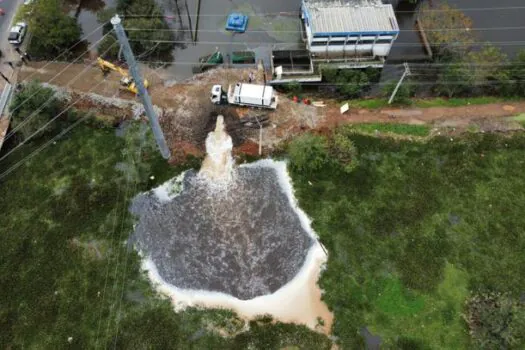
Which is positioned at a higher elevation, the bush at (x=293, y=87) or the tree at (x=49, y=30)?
the tree at (x=49, y=30)

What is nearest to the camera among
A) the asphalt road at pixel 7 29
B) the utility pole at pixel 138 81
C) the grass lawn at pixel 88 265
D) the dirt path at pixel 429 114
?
the utility pole at pixel 138 81

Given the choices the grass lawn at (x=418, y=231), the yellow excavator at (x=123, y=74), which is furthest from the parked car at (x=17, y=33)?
the grass lawn at (x=418, y=231)

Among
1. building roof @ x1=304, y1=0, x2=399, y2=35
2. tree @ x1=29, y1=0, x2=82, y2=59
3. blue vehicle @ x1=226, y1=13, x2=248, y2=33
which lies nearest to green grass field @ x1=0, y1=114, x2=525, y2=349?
building roof @ x1=304, y1=0, x2=399, y2=35

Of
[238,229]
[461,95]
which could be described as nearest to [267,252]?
[238,229]

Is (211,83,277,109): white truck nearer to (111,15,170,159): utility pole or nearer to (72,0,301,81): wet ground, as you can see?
(72,0,301,81): wet ground

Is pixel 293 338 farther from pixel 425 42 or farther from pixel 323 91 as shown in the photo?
pixel 425 42

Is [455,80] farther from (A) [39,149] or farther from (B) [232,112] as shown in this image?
(A) [39,149]

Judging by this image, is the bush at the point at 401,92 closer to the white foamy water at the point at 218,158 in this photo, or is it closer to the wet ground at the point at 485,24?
the wet ground at the point at 485,24
